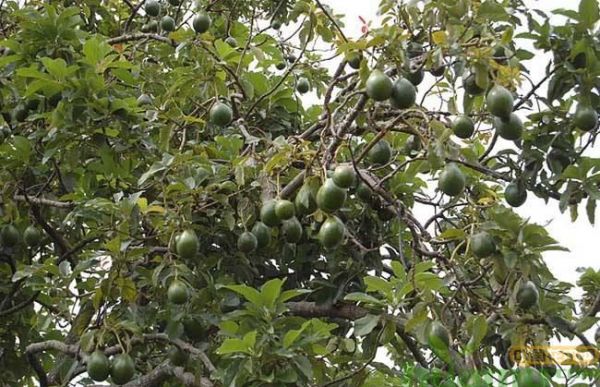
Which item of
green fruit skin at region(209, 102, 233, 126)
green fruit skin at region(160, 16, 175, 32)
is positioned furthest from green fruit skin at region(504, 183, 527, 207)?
green fruit skin at region(160, 16, 175, 32)

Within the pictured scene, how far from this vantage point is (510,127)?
2146 millimetres

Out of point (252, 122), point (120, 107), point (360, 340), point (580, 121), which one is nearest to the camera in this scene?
point (580, 121)

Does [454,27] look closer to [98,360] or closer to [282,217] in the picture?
[282,217]

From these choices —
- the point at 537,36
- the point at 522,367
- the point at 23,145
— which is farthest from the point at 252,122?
the point at 522,367

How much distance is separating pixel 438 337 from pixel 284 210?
0.57 m

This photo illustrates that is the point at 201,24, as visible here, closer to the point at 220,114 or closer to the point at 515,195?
the point at 220,114

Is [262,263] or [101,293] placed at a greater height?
[262,263]

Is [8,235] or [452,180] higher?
[8,235]

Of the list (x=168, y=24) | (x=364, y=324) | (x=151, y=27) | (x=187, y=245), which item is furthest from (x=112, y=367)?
(x=151, y=27)

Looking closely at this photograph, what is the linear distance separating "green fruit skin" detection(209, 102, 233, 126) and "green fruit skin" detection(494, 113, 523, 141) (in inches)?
43.1

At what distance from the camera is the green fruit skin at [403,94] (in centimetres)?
209

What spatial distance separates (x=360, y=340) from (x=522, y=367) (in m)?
1.13

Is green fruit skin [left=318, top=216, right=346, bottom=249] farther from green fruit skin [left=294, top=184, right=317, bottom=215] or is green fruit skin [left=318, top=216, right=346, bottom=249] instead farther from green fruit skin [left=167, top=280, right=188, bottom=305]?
green fruit skin [left=167, top=280, right=188, bottom=305]

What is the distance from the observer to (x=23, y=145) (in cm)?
327
